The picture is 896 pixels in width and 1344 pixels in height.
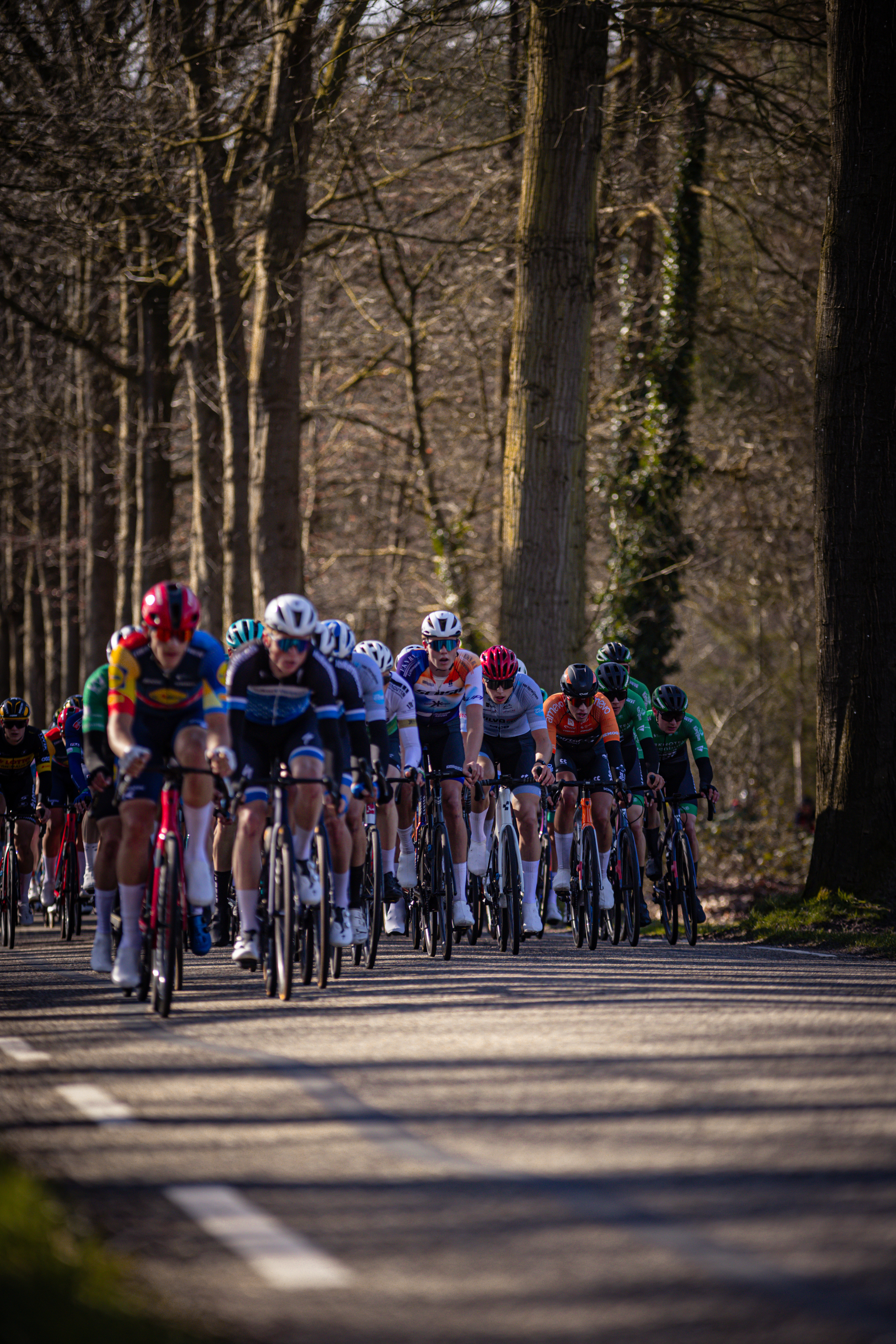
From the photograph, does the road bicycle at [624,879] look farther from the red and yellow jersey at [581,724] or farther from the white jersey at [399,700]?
the white jersey at [399,700]

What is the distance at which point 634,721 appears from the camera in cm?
1314

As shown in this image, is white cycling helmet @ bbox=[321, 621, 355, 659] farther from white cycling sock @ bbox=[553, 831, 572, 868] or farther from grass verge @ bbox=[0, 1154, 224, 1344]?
grass verge @ bbox=[0, 1154, 224, 1344]

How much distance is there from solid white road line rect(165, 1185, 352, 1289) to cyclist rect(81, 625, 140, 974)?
4501 millimetres

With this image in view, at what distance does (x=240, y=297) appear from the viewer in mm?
20188

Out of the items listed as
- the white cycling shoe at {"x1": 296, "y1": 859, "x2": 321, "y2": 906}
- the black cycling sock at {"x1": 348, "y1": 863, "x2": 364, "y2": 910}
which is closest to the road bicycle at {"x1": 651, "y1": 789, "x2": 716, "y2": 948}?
the black cycling sock at {"x1": 348, "y1": 863, "x2": 364, "y2": 910}

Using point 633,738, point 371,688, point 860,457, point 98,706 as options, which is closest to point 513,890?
point 371,688

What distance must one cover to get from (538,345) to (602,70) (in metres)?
2.75

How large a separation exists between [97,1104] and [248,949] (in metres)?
3.00

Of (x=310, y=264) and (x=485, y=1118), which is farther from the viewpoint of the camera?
(x=310, y=264)

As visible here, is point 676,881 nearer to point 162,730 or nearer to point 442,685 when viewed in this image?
point 442,685

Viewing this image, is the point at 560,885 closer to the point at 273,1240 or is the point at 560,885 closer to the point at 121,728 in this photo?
the point at 121,728

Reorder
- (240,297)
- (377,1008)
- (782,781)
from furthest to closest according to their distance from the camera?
(782,781)
(240,297)
(377,1008)

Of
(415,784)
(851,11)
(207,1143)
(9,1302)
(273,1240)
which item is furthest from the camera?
(851,11)

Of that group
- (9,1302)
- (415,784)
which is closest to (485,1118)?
(9,1302)
